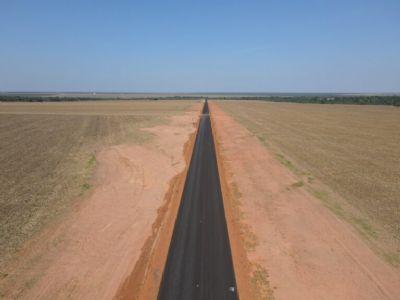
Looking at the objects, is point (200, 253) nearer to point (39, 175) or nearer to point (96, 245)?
point (96, 245)

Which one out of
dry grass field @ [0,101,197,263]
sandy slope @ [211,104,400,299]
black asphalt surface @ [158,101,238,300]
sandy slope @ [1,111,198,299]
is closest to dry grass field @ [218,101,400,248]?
sandy slope @ [211,104,400,299]

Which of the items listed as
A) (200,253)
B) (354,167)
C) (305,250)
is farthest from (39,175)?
(354,167)

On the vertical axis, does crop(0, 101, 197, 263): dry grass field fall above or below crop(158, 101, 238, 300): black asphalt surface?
below

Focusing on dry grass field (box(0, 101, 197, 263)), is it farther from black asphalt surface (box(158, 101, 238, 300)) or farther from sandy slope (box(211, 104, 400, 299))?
sandy slope (box(211, 104, 400, 299))

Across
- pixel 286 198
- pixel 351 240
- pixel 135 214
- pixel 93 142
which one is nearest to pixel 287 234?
pixel 351 240

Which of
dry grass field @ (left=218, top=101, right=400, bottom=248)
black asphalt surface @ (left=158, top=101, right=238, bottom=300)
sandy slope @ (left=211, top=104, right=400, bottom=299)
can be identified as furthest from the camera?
dry grass field @ (left=218, top=101, right=400, bottom=248)

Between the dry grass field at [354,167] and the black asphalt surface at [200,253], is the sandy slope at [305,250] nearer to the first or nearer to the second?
the dry grass field at [354,167]
